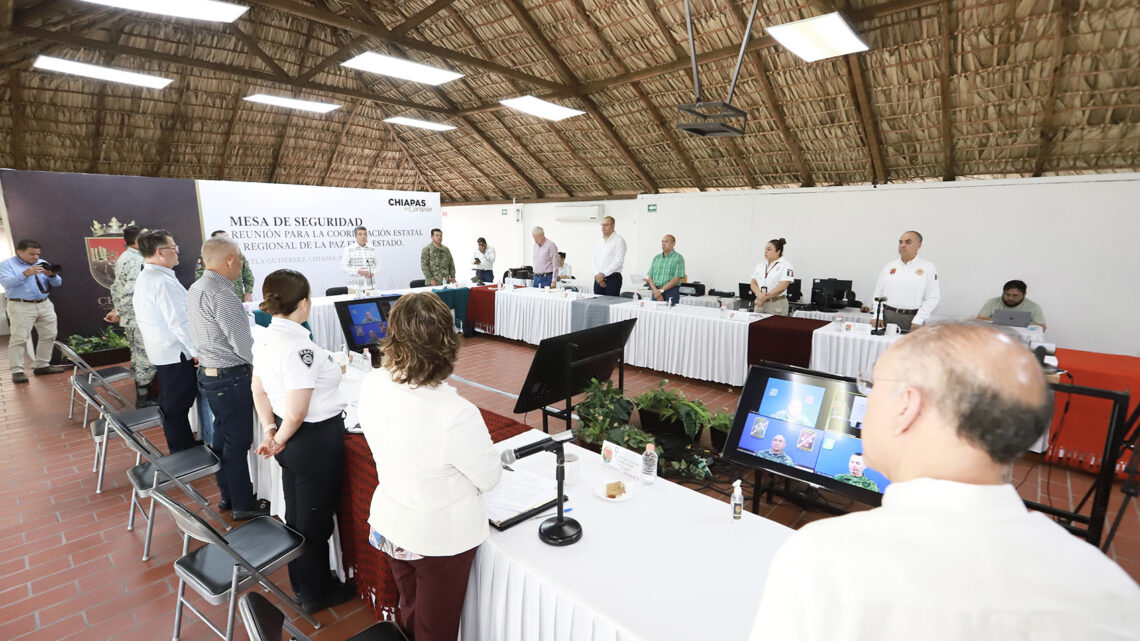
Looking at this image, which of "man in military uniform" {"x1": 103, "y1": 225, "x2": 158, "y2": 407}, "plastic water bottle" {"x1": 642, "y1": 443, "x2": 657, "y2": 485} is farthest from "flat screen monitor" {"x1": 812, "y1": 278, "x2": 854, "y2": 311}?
"man in military uniform" {"x1": 103, "y1": 225, "x2": 158, "y2": 407}

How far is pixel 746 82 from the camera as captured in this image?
714cm

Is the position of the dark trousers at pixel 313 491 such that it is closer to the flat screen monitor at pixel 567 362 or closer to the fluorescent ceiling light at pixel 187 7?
the flat screen monitor at pixel 567 362

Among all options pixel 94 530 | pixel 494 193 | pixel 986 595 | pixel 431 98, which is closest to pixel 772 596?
pixel 986 595

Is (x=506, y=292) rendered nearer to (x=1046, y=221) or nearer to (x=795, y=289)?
(x=795, y=289)

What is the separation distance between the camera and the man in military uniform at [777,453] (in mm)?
2039

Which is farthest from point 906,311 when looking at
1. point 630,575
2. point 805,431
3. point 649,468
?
point 630,575

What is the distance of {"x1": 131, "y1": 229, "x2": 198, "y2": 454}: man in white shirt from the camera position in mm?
3112

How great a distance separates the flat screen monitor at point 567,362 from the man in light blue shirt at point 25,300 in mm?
6710

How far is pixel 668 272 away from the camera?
6684mm

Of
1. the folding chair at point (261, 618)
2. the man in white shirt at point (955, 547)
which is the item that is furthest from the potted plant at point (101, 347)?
the man in white shirt at point (955, 547)

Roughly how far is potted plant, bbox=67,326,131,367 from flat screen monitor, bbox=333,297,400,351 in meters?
5.31

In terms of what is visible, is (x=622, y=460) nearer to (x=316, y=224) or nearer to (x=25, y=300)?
(x=25, y=300)

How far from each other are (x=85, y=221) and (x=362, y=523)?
7.88 m

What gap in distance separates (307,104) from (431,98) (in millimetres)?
3882
